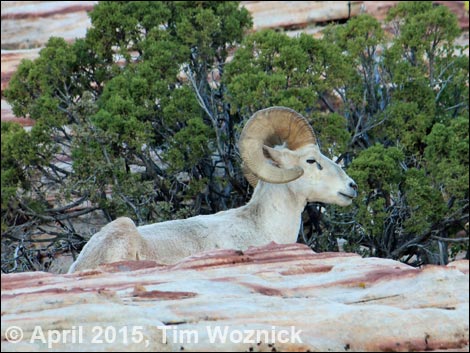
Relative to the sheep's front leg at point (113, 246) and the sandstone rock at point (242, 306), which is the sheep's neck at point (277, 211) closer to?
the sheep's front leg at point (113, 246)

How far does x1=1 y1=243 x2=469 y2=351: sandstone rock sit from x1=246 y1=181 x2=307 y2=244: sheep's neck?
2.95 meters

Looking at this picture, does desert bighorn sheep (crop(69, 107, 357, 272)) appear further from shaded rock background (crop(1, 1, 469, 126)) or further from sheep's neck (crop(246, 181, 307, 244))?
shaded rock background (crop(1, 1, 469, 126))

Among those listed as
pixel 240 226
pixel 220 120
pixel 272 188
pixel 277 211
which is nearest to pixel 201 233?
pixel 240 226

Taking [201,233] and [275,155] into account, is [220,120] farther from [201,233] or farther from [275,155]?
[201,233]

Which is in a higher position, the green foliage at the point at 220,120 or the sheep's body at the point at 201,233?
the sheep's body at the point at 201,233

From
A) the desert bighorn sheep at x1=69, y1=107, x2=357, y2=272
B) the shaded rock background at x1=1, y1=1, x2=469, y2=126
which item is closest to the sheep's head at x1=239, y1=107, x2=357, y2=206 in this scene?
the desert bighorn sheep at x1=69, y1=107, x2=357, y2=272

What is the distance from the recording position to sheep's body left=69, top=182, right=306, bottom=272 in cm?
984

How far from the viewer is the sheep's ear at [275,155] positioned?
11461 millimetres

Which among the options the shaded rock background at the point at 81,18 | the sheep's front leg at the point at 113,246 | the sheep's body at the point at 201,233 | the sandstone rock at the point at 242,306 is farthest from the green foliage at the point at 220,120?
the sandstone rock at the point at 242,306

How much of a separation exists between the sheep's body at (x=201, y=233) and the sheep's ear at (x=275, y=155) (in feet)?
0.67

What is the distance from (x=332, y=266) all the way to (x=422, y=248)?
328 inches

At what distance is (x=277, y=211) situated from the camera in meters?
11.3

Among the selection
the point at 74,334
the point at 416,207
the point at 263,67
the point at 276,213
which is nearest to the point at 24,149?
the point at 263,67

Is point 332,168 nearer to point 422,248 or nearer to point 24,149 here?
point 422,248
